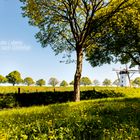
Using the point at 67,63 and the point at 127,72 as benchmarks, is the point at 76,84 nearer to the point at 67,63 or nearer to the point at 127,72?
the point at 67,63

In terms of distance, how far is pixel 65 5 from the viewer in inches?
1610

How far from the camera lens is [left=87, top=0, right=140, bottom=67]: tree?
43812 millimetres

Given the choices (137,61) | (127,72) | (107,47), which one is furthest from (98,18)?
(127,72)

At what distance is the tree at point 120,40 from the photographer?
43.8 meters

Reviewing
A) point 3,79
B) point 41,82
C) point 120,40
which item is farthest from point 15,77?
point 120,40

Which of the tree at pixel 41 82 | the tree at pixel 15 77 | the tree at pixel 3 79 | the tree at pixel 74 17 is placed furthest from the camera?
the tree at pixel 41 82

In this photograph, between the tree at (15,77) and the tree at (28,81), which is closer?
the tree at (15,77)

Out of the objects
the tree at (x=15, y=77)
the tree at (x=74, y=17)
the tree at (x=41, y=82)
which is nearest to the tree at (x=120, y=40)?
the tree at (x=74, y=17)

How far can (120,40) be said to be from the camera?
52.2m

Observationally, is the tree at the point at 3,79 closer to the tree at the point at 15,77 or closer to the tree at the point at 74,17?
the tree at the point at 15,77

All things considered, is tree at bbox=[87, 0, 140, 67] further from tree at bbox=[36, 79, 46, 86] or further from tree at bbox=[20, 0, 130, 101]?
tree at bbox=[36, 79, 46, 86]

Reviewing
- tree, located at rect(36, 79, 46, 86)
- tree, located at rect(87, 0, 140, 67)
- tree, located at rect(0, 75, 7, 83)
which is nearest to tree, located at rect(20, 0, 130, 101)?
tree, located at rect(87, 0, 140, 67)

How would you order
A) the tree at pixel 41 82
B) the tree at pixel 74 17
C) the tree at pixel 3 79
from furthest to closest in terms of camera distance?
1. the tree at pixel 41 82
2. the tree at pixel 3 79
3. the tree at pixel 74 17

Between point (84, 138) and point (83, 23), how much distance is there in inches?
1361
